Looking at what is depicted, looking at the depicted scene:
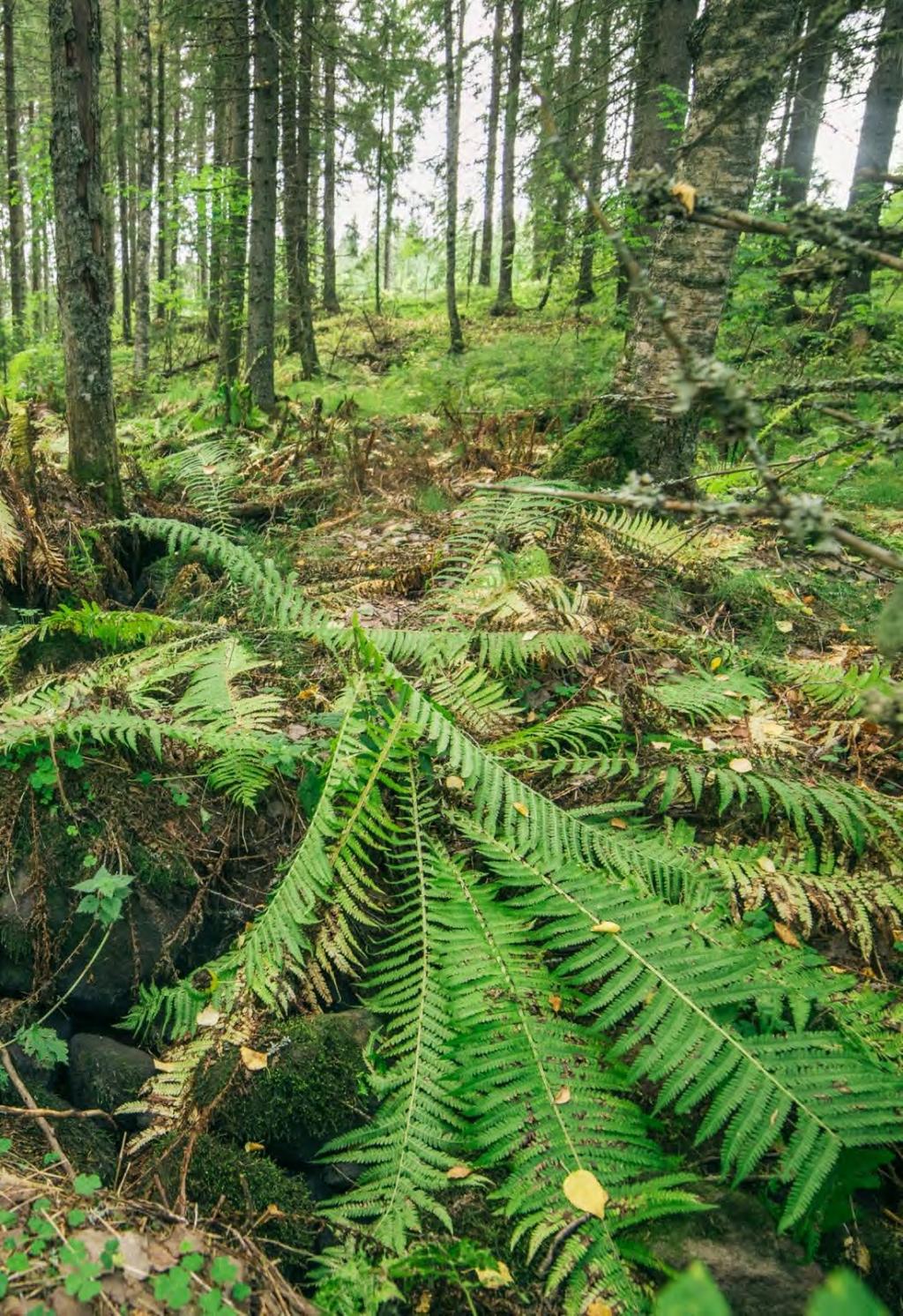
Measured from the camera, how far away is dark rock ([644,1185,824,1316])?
1407mm

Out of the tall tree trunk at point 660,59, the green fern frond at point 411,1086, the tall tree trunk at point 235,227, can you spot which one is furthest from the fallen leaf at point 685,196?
the tall tree trunk at point 235,227

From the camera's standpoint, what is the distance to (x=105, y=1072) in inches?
78.2

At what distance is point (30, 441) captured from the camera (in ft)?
12.9

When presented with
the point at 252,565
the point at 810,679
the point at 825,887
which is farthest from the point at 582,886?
the point at 252,565

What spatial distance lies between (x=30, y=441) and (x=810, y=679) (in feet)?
13.2

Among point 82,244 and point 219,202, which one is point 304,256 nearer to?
point 219,202

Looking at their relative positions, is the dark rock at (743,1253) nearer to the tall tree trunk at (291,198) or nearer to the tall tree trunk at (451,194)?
the tall tree trunk at (291,198)

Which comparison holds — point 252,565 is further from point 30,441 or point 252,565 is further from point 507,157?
point 507,157

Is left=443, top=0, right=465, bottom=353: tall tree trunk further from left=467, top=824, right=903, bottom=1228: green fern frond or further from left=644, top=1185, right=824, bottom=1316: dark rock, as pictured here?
left=644, top=1185, right=824, bottom=1316: dark rock

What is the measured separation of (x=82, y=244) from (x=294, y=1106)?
4.29 m

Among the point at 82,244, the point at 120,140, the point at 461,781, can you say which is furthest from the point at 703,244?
the point at 120,140

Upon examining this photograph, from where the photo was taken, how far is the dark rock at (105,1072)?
1.94 metres

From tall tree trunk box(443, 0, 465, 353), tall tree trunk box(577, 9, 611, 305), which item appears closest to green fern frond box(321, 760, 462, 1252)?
tall tree trunk box(577, 9, 611, 305)

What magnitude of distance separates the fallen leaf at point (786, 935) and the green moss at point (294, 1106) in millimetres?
1196
